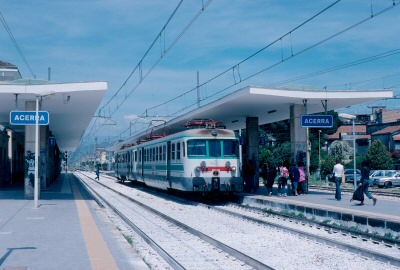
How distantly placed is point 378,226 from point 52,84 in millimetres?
13420

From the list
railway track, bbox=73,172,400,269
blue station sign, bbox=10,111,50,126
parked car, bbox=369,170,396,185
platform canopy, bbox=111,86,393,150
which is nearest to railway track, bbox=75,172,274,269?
railway track, bbox=73,172,400,269

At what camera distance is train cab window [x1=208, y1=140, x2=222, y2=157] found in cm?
2234

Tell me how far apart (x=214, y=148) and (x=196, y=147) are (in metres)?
0.78

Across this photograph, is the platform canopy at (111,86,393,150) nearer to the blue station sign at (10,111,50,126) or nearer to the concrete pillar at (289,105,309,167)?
the concrete pillar at (289,105,309,167)

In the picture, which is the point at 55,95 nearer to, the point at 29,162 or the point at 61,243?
the point at 29,162

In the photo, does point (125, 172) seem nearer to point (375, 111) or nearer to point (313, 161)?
point (313, 161)

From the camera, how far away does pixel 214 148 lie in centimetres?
2241

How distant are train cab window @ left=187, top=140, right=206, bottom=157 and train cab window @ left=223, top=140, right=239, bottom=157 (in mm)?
958

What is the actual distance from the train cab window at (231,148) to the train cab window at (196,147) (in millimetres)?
958

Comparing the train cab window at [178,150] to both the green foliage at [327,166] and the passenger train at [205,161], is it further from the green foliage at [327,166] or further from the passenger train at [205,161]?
the green foliage at [327,166]

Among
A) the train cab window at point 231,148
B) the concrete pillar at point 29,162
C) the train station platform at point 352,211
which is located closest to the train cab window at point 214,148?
the train cab window at point 231,148

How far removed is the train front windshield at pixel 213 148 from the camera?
Result: 2208cm

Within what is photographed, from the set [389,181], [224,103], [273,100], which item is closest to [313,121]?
[273,100]

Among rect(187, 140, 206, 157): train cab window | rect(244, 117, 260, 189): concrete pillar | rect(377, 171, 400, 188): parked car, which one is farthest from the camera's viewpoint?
rect(377, 171, 400, 188): parked car
